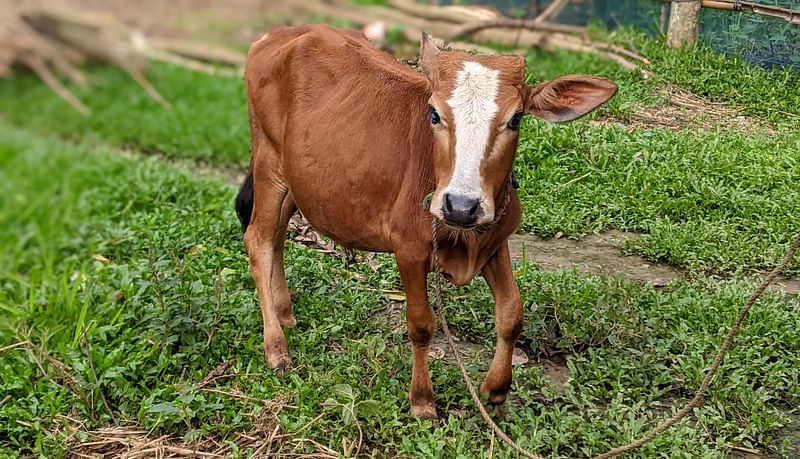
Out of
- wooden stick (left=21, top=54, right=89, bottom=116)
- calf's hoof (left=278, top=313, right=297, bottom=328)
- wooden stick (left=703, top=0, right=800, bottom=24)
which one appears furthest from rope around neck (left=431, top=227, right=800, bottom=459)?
wooden stick (left=21, top=54, right=89, bottom=116)

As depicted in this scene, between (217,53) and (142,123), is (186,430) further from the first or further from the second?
(217,53)

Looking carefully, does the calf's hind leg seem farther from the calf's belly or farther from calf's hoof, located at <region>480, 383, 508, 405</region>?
calf's hoof, located at <region>480, 383, 508, 405</region>

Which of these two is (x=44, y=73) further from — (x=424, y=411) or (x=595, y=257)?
(x=595, y=257)

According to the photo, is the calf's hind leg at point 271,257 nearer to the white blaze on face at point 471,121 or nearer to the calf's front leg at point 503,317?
the calf's front leg at point 503,317

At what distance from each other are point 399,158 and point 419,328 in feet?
2.55

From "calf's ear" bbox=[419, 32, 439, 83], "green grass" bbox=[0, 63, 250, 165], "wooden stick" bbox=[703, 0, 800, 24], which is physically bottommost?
"green grass" bbox=[0, 63, 250, 165]

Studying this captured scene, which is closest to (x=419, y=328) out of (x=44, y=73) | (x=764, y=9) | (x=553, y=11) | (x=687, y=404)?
(x=687, y=404)

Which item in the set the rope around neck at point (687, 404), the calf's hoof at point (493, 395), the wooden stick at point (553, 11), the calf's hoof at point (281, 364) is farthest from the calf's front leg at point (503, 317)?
the wooden stick at point (553, 11)

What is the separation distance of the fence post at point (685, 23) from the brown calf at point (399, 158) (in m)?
0.63

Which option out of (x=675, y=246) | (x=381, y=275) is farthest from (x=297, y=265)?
(x=675, y=246)

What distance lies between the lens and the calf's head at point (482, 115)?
360 centimetres

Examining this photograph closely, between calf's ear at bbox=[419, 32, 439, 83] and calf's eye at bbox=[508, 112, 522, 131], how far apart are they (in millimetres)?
404

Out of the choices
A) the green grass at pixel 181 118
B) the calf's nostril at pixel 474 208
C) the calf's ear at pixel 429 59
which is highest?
the calf's ear at pixel 429 59

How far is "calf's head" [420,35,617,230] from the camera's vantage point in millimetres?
3600
